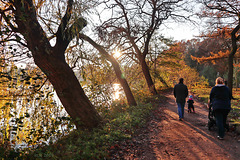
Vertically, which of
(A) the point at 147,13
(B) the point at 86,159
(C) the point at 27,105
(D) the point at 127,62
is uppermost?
(A) the point at 147,13

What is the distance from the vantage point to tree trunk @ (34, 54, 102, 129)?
15.5ft

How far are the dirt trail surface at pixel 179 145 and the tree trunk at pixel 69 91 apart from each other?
1584 mm

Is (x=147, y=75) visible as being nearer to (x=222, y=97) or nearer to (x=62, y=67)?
(x=222, y=97)

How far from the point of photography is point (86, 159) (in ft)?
11.9

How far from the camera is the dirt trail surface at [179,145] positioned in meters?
3.96

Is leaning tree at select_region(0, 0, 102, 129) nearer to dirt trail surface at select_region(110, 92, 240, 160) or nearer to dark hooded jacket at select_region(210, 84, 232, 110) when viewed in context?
dirt trail surface at select_region(110, 92, 240, 160)

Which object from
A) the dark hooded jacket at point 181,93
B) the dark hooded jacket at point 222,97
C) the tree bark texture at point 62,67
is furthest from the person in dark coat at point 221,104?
the tree bark texture at point 62,67

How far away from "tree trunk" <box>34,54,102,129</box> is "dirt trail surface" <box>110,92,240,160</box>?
5.20 feet

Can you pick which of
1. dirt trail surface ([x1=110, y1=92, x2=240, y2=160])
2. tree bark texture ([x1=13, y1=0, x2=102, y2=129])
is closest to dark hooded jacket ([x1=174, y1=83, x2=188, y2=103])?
dirt trail surface ([x1=110, y1=92, x2=240, y2=160])

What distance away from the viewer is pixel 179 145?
4.57 metres

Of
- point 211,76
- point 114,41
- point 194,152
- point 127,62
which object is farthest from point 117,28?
point 211,76

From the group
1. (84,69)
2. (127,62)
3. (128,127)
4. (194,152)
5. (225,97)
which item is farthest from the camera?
(127,62)

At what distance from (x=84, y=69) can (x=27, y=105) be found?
205 centimetres

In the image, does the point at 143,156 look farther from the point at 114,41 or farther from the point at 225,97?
the point at 114,41
